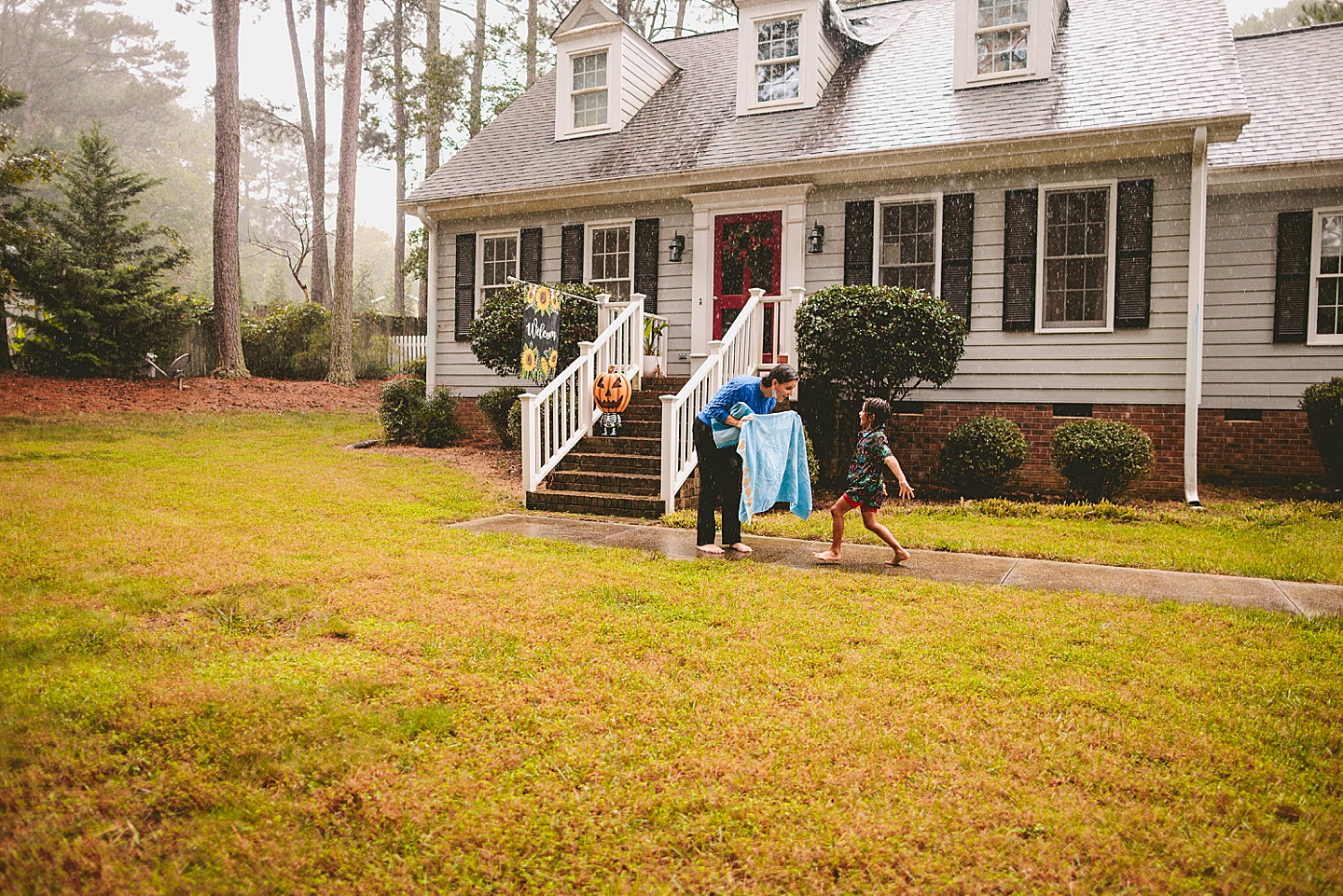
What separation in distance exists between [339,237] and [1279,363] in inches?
713

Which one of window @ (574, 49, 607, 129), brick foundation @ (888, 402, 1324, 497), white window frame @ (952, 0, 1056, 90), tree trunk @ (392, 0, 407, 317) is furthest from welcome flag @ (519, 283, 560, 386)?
tree trunk @ (392, 0, 407, 317)

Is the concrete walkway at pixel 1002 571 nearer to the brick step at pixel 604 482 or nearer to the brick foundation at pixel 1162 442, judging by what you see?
the brick step at pixel 604 482

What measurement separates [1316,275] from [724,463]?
8344 mm

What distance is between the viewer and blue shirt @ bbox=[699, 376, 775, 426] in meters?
6.35

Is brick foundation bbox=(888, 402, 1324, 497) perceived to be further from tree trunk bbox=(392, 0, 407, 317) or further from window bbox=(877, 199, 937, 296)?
tree trunk bbox=(392, 0, 407, 317)

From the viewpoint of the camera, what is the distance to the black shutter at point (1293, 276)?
9.84 m

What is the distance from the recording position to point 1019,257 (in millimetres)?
10102

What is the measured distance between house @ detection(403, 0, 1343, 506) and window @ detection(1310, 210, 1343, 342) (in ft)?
0.09

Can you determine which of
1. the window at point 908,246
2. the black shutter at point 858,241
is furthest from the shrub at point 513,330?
the window at point 908,246

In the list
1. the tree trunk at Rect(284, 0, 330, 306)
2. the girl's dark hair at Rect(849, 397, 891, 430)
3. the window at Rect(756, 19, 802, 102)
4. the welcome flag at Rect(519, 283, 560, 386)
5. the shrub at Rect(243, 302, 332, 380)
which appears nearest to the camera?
the girl's dark hair at Rect(849, 397, 891, 430)

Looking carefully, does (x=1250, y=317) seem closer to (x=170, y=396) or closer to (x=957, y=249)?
(x=957, y=249)

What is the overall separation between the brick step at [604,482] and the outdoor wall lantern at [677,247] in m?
4.32

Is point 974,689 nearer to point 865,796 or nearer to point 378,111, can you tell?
point 865,796

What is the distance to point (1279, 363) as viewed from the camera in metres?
9.97
